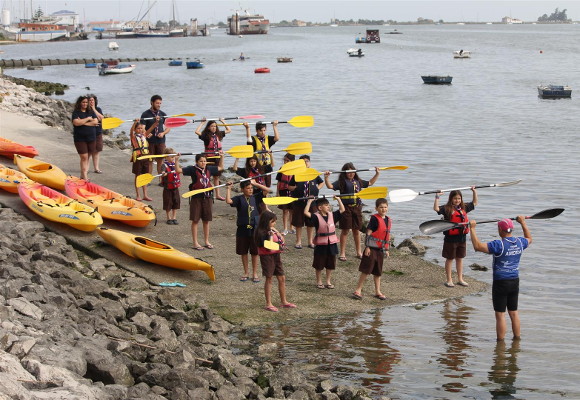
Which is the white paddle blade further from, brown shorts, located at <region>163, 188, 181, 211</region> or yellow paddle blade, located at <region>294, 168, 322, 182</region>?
brown shorts, located at <region>163, 188, 181, 211</region>

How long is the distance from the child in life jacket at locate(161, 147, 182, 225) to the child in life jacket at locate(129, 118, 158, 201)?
1.13 metres

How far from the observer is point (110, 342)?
9383 mm

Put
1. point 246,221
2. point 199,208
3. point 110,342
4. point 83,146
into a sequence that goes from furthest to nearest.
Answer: point 83,146, point 199,208, point 246,221, point 110,342

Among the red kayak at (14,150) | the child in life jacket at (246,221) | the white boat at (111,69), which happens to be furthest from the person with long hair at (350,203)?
the white boat at (111,69)

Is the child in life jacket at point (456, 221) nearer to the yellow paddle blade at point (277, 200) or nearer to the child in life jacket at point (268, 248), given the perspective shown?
the yellow paddle blade at point (277, 200)

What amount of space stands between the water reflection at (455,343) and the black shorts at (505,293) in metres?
0.77

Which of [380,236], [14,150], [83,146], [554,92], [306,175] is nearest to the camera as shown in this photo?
[380,236]

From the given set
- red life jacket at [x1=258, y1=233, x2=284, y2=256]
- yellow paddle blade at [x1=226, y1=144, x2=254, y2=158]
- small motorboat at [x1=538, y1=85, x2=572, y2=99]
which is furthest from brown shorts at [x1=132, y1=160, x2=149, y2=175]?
small motorboat at [x1=538, y1=85, x2=572, y2=99]

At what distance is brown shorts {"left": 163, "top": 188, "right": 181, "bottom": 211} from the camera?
49.4ft

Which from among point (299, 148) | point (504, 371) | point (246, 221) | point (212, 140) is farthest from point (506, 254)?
point (212, 140)

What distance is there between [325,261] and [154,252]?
2.63m

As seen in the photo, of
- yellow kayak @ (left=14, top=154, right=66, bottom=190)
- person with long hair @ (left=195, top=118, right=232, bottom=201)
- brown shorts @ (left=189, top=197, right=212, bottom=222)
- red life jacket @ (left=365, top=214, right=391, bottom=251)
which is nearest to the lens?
red life jacket @ (left=365, top=214, right=391, bottom=251)

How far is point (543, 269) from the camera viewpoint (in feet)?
51.9

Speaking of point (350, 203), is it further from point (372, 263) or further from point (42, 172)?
point (42, 172)
